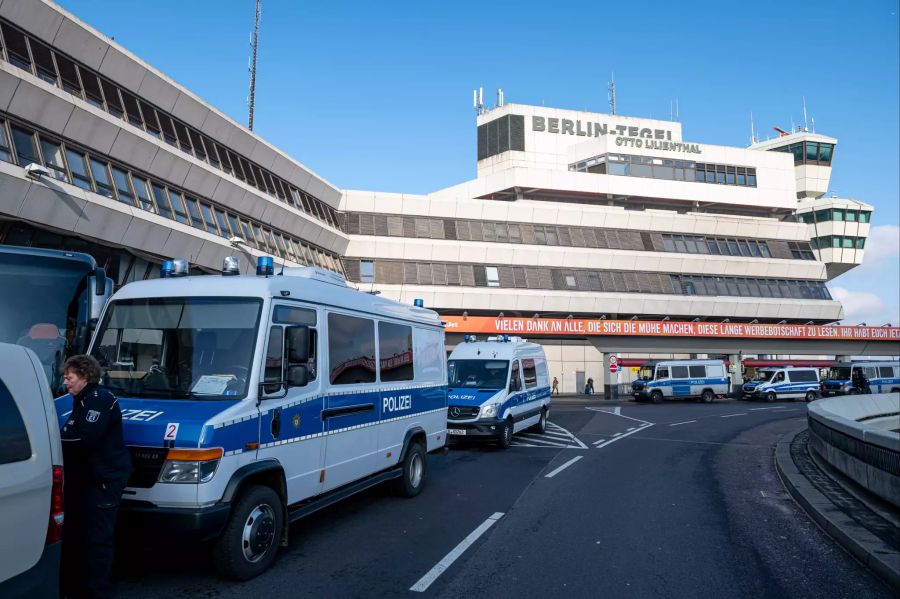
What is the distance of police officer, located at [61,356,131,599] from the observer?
4.79 metres

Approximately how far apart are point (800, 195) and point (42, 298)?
73.7 meters

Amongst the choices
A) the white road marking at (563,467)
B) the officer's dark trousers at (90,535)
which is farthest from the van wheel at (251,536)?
the white road marking at (563,467)

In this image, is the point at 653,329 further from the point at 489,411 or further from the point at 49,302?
the point at 49,302

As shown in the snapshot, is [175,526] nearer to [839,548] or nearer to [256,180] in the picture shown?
[839,548]

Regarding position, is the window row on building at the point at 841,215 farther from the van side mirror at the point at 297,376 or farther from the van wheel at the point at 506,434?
the van side mirror at the point at 297,376

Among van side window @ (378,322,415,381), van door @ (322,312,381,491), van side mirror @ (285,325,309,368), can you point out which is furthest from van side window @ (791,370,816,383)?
van side mirror @ (285,325,309,368)

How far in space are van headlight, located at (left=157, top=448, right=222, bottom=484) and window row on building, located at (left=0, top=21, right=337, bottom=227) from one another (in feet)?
52.1

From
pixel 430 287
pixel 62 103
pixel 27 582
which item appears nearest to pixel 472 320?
pixel 430 287

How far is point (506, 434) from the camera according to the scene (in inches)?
594

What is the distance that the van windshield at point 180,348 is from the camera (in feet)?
19.2

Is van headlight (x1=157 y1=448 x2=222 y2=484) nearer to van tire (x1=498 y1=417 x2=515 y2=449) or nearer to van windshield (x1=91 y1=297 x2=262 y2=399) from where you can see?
van windshield (x1=91 y1=297 x2=262 y2=399)

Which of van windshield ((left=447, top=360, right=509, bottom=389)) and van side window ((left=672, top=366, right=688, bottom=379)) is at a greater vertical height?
van windshield ((left=447, top=360, right=509, bottom=389))

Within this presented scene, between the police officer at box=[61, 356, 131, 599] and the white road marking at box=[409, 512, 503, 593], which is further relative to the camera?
the white road marking at box=[409, 512, 503, 593]

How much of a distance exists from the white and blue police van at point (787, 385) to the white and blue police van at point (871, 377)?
1779 millimetres
